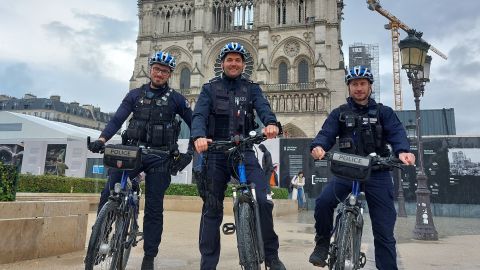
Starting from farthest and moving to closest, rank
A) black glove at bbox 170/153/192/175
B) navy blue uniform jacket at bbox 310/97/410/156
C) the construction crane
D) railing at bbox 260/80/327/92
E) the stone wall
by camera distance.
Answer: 1. the construction crane
2. railing at bbox 260/80/327/92
3. the stone wall
4. black glove at bbox 170/153/192/175
5. navy blue uniform jacket at bbox 310/97/410/156

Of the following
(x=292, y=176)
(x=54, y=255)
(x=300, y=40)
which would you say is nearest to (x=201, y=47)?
(x=300, y=40)

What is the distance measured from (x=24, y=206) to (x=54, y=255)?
753mm

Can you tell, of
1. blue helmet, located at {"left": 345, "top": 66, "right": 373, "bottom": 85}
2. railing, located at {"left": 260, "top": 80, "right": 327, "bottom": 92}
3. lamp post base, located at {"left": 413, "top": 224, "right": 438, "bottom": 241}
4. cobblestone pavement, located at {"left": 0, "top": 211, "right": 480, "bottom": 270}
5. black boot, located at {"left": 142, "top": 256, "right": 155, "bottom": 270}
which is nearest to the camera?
blue helmet, located at {"left": 345, "top": 66, "right": 373, "bottom": 85}

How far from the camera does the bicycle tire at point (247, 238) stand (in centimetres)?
290

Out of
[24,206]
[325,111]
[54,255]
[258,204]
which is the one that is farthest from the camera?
[325,111]

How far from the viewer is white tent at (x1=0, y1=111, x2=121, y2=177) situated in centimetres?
1878

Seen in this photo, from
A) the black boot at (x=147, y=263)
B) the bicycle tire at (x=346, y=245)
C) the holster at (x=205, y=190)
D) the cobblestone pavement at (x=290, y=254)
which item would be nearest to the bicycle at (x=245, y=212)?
the holster at (x=205, y=190)

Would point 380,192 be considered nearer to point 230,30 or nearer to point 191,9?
point 230,30

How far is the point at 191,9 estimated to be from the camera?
45.1 meters

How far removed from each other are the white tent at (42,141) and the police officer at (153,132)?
15.5 meters

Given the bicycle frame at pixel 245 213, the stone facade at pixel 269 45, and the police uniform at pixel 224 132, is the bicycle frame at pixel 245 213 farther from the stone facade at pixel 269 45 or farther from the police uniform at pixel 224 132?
the stone facade at pixel 269 45

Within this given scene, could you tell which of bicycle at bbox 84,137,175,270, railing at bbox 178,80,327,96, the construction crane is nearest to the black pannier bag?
bicycle at bbox 84,137,175,270

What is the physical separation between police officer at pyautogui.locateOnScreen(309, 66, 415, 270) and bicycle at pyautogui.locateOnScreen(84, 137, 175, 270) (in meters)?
1.55

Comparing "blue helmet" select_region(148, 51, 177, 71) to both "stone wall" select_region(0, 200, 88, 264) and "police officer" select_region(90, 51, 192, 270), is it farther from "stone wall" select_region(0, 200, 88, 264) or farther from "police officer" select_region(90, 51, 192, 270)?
"stone wall" select_region(0, 200, 88, 264)
